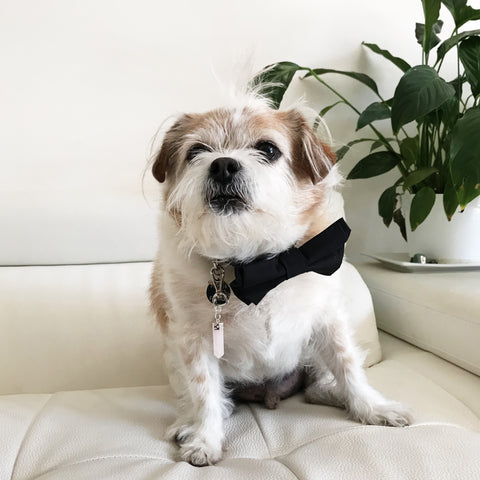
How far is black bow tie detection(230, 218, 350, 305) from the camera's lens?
0.93 meters

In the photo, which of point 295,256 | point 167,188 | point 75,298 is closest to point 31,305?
point 75,298

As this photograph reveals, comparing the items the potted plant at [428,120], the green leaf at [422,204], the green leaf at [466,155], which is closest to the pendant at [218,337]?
the potted plant at [428,120]

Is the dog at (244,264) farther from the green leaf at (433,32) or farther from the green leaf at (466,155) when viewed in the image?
the green leaf at (433,32)

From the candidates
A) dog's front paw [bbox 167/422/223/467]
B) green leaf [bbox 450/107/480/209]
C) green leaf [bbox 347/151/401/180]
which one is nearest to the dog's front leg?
dog's front paw [bbox 167/422/223/467]

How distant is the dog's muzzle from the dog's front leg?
0.34 metres

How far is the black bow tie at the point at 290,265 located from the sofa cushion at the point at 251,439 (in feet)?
1.02

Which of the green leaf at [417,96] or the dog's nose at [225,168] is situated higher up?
the green leaf at [417,96]

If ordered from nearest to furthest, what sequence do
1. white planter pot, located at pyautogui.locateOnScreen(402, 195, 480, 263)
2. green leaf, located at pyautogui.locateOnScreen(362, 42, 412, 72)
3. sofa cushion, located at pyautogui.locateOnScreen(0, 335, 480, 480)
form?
sofa cushion, located at pyautogui.locateOnScreen(0, 335, 480, 480), white planter pot, located at pyautogui.locateOnScreen(402, 195, 480, 263), green leaf, located at pyautogui.locateOnScreen(362, 42, 412, 72)

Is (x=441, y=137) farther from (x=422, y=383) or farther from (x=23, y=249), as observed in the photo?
(x=23, y=249)

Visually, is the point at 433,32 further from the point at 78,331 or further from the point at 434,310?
the point at 78,331

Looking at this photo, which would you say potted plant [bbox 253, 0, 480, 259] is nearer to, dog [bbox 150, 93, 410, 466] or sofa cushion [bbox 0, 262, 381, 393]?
dog [bbox 150, 93, 410, 466]

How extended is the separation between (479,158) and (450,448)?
82 cm

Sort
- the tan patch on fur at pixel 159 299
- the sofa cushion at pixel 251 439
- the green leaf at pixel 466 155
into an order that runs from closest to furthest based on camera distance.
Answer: the sofa cushion at pixel 251 439
the tan patch on fur at pixel 159 299
the green leaf at pixel 466 155

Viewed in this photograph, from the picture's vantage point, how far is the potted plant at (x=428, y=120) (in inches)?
51.6
